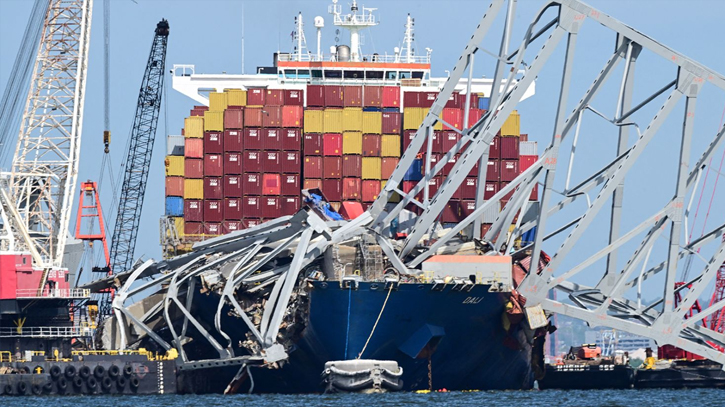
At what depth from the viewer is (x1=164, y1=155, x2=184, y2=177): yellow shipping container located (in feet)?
237

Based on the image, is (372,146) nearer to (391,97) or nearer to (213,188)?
(391,97)

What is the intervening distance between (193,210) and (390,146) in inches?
400

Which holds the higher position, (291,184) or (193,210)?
(291,184)

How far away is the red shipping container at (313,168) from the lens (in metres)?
71.0

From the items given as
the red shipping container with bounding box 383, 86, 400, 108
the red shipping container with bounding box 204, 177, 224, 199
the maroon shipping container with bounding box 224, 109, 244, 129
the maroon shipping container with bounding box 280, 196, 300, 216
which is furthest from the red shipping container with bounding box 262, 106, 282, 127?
the red shipping container with bounding box 383, 86, 400, 108

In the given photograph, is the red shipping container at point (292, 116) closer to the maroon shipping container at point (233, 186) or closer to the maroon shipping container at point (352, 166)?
the maroon shipping container at point (352, 166)

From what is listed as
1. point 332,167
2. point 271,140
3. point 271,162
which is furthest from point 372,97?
point 271,162

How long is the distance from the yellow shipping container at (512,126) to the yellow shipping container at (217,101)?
14.1 meters

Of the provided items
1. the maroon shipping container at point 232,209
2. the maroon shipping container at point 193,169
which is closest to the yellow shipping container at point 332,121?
the maroon shipping container at point 232,209

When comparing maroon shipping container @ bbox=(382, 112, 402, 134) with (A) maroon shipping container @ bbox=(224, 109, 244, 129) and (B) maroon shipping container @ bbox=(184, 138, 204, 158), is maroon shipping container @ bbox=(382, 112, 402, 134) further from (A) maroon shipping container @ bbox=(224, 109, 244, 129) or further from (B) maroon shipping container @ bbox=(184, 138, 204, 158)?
(B) maroon shipping container @ bbox=(184, 138, 204, 158)

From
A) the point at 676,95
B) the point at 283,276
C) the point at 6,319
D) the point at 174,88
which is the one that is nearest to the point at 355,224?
the point at 283,276

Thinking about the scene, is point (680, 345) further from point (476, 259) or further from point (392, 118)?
point (392, 118)

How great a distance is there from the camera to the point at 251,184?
234 ft

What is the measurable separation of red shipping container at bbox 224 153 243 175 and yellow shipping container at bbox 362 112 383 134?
6386 mm
